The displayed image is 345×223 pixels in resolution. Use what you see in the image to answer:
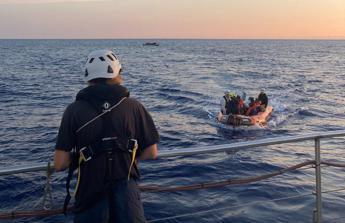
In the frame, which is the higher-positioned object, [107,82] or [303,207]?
[107,82]

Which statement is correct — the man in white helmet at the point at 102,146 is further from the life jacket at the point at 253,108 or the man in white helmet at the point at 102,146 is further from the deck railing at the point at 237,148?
the life jacket at the point at 253,108

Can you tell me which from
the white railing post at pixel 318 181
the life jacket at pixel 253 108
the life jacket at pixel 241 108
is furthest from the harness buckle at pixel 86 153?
the life jacket at pixel 253 108

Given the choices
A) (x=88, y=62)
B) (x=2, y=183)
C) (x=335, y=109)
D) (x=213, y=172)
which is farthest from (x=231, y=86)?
(x=88, y=62)

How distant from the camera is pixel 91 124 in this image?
3.29 metres

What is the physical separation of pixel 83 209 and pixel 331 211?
296 inches

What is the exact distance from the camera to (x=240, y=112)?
2173 cm

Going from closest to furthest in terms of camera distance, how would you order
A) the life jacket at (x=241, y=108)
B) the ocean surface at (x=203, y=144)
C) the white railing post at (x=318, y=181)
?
the white railing post at (x=318, y=181), the ocean surface at (x=203, y=144), the life jacket at (x=241, y=108)

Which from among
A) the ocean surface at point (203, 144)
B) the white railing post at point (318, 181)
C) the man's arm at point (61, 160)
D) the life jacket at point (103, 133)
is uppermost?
the life jacket at point (103, 133)

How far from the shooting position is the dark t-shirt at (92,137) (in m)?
3.29

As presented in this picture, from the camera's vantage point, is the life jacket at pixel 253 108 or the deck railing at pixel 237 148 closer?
the deck railing at pixel 237 148

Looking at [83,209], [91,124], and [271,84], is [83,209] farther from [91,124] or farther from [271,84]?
[271,84]

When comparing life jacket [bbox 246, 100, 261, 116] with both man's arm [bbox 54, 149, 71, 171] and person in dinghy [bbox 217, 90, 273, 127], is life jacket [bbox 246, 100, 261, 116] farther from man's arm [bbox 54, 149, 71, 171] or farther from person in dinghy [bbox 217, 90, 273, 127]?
man's arm [bbox 54, 149, 71, 171]

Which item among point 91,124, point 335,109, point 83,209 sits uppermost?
point 91,124

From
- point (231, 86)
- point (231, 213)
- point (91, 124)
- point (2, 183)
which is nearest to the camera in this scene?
point (91, 124)
